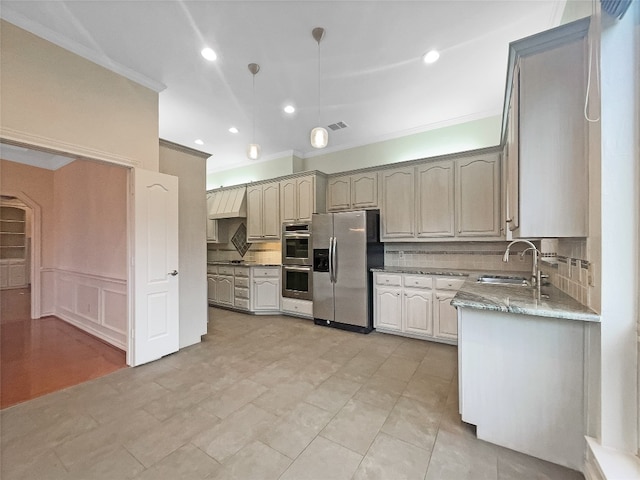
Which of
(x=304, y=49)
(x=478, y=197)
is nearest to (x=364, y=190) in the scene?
(x=478, y=197)

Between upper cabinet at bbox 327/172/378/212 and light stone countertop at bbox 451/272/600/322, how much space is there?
241cm

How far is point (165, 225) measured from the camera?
3.02 meters

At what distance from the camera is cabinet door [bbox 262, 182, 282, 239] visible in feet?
16.4

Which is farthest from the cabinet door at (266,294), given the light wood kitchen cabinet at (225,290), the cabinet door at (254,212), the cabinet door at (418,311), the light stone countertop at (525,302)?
the light stone countertop at (525,302)

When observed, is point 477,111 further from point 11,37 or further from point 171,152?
point 11,37

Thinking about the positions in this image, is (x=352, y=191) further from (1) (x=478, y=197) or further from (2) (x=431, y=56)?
(2) (x=431, y=56)

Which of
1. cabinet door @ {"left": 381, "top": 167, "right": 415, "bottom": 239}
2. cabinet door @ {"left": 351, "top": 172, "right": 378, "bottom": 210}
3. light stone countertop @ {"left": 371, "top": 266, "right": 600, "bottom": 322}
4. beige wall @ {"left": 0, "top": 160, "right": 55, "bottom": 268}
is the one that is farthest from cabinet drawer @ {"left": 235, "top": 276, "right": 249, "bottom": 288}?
light stone countertop @ {"left": 371, "top": 266, "right": 600, "bottom": 322}

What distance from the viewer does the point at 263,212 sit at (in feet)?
17.1

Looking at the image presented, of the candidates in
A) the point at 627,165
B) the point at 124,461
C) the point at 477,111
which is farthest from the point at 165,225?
the point at 477,111

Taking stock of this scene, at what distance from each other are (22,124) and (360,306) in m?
3.97

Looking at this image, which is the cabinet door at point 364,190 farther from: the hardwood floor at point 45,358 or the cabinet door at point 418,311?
the hardwood floor at point 45,358

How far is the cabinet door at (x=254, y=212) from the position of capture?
17.3ft

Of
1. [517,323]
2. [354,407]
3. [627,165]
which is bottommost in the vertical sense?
[354,407]

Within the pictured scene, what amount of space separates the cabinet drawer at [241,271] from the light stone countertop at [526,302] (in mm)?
3717
